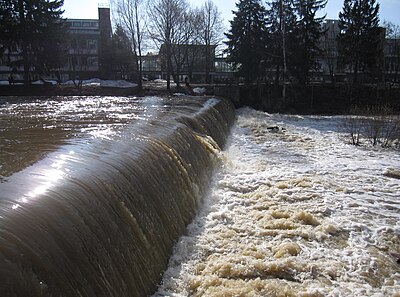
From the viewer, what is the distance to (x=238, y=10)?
3528 cm

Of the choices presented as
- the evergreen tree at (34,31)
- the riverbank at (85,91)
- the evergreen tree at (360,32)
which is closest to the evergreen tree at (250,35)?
the riverbank at (85,91)

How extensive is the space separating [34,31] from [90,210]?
105ft

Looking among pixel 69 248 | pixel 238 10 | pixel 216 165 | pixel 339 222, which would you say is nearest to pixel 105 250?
pixel 69 248

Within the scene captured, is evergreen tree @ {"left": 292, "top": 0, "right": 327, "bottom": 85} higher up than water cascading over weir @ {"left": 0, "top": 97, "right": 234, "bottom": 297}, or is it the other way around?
evergreen tree @ {"left": 292, "top": 0, "right": 327, "bottom": 85}

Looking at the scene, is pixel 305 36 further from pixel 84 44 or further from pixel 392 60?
pixel 84 44

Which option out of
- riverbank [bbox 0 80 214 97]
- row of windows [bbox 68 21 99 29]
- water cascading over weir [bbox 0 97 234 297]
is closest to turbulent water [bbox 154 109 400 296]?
water cascading over weir [bbox 0 97 234 297]

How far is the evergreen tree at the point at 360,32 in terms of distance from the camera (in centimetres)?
3441

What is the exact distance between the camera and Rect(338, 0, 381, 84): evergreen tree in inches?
1355

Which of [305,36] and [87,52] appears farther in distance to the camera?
[87,52]

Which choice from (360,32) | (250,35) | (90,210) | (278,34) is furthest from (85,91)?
(90,210)

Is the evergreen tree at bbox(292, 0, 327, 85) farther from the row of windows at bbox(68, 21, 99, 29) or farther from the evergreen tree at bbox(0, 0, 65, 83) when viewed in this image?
the row of windows at bbox(68, 21, 99, 29)

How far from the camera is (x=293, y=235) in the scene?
19.4 feet

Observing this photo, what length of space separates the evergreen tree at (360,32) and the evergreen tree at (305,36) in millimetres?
2523

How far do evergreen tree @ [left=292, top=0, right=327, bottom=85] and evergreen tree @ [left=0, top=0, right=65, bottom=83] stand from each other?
21192 mm
